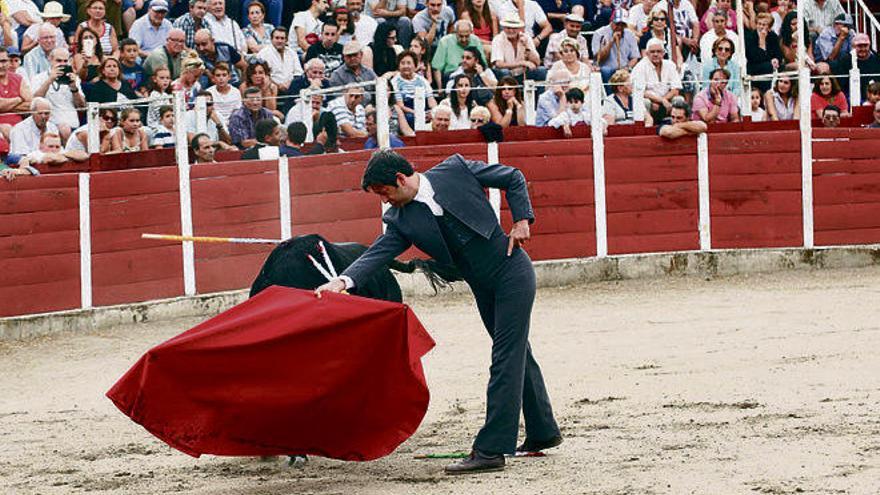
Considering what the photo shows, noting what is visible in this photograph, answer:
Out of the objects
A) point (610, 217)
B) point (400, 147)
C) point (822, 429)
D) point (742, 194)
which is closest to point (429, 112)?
point (400, 147)

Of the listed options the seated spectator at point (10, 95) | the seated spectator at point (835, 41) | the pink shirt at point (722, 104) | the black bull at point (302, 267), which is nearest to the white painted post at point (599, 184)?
the pink shirt at point (722, 104)

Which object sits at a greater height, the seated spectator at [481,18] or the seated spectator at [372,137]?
the seated spectator at [481,18]

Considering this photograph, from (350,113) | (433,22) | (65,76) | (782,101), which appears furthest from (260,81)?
(782,101)

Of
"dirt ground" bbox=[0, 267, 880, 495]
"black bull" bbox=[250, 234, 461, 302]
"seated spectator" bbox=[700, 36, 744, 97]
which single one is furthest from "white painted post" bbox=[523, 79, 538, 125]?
"black bull" bbox=[250, 234, 461, 302]

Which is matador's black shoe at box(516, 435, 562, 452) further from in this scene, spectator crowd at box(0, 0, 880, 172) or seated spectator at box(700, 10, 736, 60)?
seated spectator at box(700, 10, 736, 60)

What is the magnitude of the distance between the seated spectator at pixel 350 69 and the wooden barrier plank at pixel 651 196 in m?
2.04

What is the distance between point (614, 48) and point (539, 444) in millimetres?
8352

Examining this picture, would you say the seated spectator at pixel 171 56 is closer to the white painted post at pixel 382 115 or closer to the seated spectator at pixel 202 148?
the seated spectator at pixel 202 148

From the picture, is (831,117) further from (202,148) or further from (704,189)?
(202,148)

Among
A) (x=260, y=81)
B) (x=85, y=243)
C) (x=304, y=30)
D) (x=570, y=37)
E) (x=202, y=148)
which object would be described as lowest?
(x=85, y=243)

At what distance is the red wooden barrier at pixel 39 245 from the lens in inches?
462

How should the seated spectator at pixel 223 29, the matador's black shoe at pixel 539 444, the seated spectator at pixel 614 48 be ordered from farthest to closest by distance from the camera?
the seated spectator at pixel 614 48 < the seated spectator at pixel 223 29 < the matador's black shoe at pixel 539 444

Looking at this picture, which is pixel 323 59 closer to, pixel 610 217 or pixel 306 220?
pixel 306 220

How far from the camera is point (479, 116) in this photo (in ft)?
44.7
